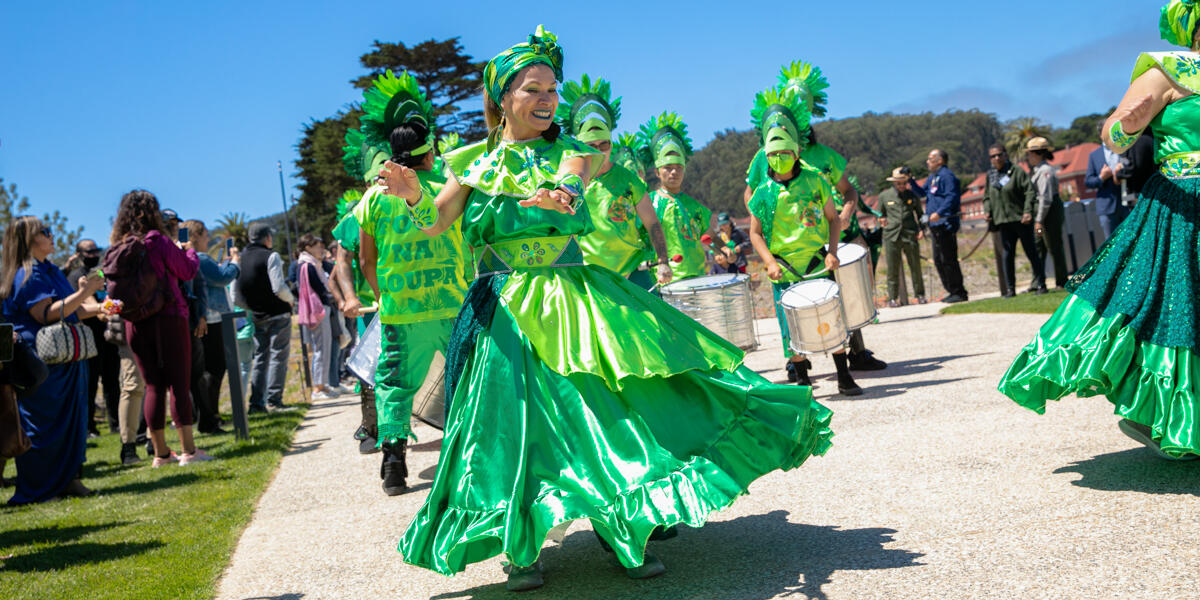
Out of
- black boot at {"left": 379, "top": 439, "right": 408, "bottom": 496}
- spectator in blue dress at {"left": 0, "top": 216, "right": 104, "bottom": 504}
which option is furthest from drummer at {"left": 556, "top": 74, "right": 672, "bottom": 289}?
spectator in blue dress at {"left": 0, "top": 216, "right": 104, "bottom": 504}

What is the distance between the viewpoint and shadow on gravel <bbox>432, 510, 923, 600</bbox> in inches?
140

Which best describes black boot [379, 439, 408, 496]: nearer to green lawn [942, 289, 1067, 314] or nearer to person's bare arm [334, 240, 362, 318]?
person's bare arm [334, 240, 362, 318]

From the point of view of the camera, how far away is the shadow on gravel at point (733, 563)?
11.7 feet

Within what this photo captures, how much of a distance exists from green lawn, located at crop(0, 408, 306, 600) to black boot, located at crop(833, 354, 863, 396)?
13.8ft

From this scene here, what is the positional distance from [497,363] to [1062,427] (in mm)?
3437

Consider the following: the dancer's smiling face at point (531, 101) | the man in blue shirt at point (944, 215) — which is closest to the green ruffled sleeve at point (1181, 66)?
the dancer's smiling face at point (531, 101)

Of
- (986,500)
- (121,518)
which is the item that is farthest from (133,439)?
(986,500)

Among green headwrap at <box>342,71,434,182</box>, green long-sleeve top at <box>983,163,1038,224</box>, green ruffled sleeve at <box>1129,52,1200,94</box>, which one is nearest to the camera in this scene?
green ruffled sleeve at <box>1129,52,1200,94</box>

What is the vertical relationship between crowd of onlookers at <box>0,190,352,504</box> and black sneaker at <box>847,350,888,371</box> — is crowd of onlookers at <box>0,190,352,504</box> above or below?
above

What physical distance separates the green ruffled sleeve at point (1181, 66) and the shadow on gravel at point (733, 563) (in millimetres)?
2291

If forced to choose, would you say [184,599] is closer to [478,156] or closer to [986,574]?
[478,156]

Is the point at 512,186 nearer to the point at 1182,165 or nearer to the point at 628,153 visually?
the point at 1182,165

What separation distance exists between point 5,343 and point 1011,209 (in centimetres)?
1267

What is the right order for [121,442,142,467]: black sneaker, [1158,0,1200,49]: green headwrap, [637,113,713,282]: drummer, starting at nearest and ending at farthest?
1. [1158,0,1200,49]: green headwrap
2. [121,442,142,467]: black sneaker
3. [637,113,713,282]: drummer
